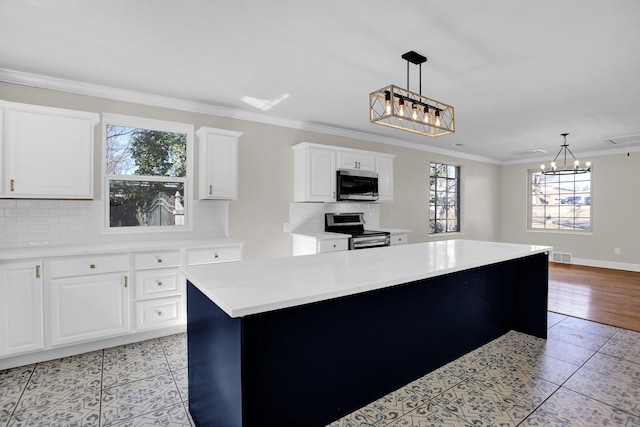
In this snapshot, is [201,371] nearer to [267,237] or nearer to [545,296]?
[267,237]

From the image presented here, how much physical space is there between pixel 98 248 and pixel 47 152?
896 mm

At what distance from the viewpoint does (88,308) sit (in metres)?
2.83

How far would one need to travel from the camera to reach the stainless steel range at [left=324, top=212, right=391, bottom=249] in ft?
14.6

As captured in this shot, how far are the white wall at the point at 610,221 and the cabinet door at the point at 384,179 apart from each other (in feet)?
15.0

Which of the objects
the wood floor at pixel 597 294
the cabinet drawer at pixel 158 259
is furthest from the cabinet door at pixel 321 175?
the wood floor at pixel 597 294

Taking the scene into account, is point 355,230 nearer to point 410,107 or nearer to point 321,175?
point 321,175

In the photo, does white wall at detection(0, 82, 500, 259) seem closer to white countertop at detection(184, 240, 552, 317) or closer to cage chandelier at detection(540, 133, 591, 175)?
cage chandelier at detection(540, 133, 591, 175)

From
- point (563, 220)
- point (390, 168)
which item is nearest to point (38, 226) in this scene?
point (390, 168)

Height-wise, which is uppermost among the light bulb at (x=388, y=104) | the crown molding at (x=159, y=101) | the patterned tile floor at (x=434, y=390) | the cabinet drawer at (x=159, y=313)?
the crown molding at (x=159, y=101)

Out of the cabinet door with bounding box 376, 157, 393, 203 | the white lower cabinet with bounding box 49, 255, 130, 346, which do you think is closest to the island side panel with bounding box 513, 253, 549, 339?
the cabinet door with bounding box 376, 157, 393, 203

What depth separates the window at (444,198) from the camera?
681 cm

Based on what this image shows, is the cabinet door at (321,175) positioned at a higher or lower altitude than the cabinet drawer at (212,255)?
higher

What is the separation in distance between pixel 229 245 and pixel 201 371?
1.75 meters

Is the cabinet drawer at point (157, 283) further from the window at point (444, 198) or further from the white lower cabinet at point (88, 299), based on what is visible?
the window at point (444, 198)
